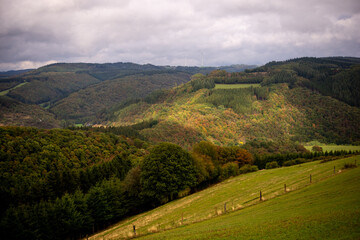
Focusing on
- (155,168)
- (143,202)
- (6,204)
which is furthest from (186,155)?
(6,204)

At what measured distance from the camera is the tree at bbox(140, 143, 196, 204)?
52.1m

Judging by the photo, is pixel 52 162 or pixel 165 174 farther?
pixel 52 162

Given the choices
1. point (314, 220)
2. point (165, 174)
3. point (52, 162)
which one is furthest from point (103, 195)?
point (52, 162)

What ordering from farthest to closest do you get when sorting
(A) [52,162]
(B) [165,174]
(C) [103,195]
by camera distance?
1. (A) [52,162]
2. (B) [165,174]
3. (C) [103,195]

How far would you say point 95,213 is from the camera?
4741 cm

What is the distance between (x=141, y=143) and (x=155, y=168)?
88450 millimetres

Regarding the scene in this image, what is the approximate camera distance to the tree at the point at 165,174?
171 ft

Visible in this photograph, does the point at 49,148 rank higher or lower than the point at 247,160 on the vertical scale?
higher

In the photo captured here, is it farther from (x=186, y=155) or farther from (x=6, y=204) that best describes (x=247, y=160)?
(x=6, y=204)

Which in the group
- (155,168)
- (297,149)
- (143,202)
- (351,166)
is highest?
(351,166)

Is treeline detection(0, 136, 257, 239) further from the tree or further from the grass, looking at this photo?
the grass

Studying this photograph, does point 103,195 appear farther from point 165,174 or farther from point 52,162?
point 52,162

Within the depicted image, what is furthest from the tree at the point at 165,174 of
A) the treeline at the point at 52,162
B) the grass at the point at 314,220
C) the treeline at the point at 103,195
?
the grass at the point at 314,220

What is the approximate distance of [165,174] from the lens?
5306cm
